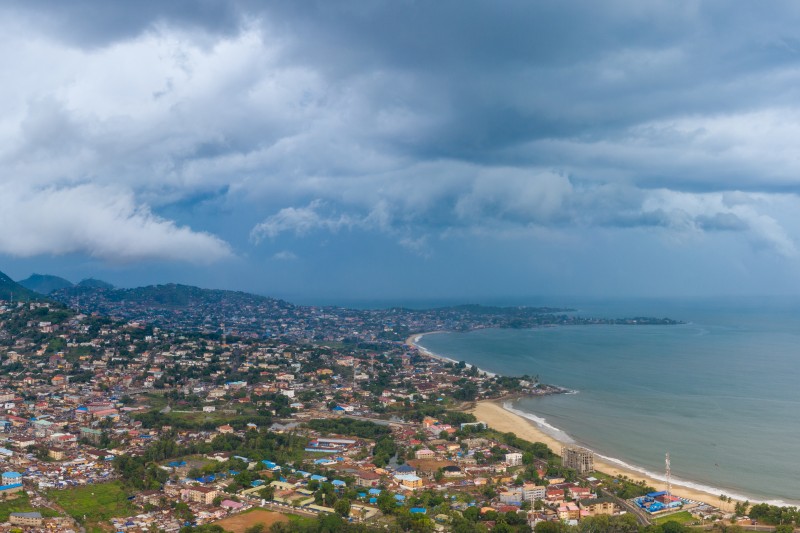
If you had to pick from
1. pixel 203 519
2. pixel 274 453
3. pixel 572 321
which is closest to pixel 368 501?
pixel 203 519

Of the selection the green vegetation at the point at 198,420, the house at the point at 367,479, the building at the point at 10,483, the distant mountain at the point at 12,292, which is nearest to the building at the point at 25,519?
the building at the point at 10,483

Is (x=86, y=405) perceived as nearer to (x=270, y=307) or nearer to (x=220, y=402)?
(x=220, y=402)

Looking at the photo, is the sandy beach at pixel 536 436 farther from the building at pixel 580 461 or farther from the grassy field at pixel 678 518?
the grassy field at pixel 678 518

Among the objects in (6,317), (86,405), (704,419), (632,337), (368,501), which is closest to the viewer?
(368,501)

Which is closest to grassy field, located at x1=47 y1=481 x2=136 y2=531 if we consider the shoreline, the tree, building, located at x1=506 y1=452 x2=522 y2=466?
the tree

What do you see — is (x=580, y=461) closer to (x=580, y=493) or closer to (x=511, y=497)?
(x=580, y=493)

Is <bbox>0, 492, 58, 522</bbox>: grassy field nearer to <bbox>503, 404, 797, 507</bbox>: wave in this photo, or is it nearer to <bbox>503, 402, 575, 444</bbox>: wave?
<bbox>503, 404, 797, 507</bbox>: wave
